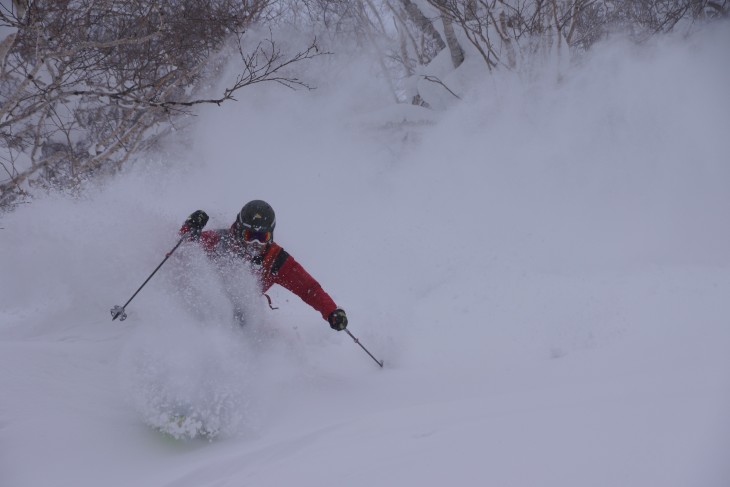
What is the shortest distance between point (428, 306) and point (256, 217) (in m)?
2.87

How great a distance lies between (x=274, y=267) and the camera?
3.88 metres

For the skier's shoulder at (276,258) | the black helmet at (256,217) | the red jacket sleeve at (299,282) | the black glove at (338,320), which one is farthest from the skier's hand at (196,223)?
the black glove at (338,320)

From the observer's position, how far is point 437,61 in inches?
372

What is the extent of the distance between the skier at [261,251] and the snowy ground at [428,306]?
0.70ft

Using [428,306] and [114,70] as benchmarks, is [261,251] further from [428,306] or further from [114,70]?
[114,70]

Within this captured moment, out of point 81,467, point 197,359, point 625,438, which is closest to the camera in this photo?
point 625,438

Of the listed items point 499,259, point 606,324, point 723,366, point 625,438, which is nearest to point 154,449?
point 625,438

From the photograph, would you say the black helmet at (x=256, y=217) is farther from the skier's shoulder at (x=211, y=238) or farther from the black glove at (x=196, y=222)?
the black glove at (x=196, y=222)

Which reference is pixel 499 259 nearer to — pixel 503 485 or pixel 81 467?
pixel 503 485

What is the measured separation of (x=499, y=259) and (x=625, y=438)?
471 centimetres

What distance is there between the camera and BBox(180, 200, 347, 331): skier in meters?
3.66

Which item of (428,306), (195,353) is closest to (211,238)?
(195,353)

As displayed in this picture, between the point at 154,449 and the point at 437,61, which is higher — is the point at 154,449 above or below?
below

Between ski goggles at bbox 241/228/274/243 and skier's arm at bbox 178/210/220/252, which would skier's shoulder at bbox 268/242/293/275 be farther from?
skier's arm at bbox 178/210/220/252
